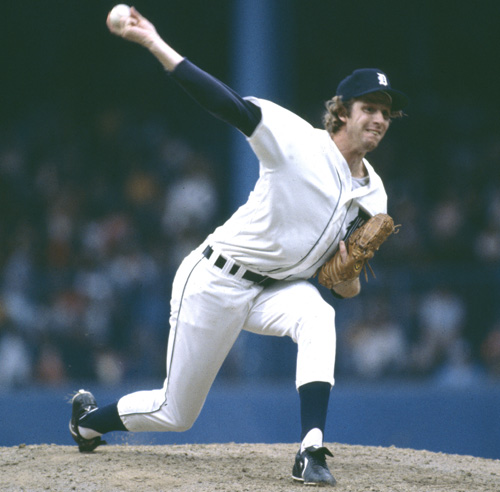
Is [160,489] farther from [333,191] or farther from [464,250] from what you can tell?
[464,250]

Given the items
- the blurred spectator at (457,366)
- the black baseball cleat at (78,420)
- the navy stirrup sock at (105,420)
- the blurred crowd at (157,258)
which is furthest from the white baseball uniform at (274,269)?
the blurred spectator at (457,366)

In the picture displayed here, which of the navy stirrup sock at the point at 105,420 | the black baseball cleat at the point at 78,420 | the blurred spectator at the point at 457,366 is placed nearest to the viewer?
the navy stirrup sock at the point at 105,420

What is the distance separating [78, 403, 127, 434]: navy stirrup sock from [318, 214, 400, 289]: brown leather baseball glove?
115 centimetres

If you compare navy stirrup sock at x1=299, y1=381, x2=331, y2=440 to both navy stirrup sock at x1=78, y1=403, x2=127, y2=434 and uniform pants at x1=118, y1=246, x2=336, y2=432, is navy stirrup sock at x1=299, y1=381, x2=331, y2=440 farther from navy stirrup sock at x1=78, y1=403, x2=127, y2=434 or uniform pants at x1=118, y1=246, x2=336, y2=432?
navy stirrup sock at x1=78, y1=403, x2=127, y2=434

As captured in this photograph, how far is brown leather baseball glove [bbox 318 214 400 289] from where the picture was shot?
3666 millimetres

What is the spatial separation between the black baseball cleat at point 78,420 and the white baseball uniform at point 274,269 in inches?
14.1

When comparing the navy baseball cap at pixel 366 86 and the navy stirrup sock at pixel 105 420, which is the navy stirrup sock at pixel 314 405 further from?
the navy baseball cap at pixel 366 86

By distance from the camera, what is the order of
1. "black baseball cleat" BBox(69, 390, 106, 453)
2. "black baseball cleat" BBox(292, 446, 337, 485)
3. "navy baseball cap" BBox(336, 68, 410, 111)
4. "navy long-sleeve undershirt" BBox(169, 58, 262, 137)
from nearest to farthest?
"navy long-sleeve undershirt" BBox(169, 58, 262, 137) → "black baseball cleat" BBox(292, 446, 337, 485) → "navy baseball cap" BBox(336, 68, 410, 111) → "black baseball cleat" BBox(69, 390, 106, 453)

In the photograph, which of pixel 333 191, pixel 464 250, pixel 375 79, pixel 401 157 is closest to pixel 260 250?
pixel 333 191

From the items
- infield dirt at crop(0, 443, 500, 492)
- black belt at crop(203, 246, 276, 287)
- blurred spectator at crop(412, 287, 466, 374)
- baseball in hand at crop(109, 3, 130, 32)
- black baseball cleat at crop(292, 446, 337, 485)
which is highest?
baseball in hand at crop(109, 3, 130, 32)

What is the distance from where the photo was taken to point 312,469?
335 centimetres

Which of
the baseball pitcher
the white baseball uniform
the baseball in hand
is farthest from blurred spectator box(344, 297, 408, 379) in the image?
the baseball in hand

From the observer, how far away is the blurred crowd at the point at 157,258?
260 inches

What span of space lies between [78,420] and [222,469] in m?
0.77
